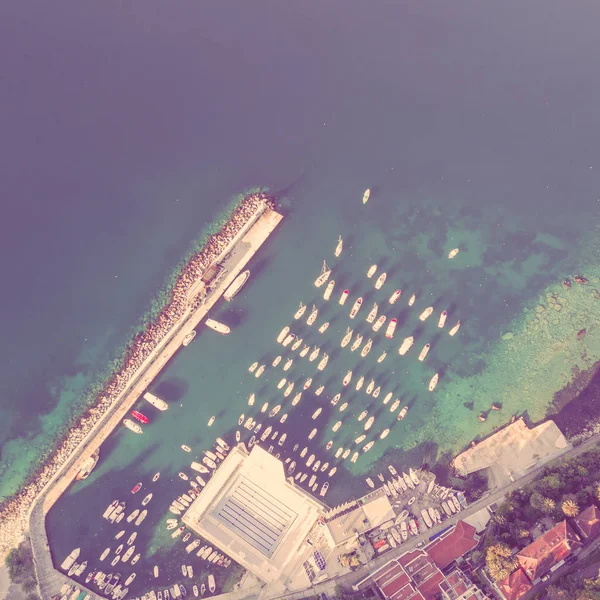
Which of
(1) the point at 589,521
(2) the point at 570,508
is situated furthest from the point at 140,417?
(1) the point at 589,521

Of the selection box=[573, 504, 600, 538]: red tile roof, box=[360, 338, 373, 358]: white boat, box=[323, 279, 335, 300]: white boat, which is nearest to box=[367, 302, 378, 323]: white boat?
box=[360, 338, 373, 358]: white boat

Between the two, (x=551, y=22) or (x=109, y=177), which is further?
(x=551, y=22)

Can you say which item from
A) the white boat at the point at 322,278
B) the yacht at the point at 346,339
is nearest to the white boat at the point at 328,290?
the white boat at the point at 322,278

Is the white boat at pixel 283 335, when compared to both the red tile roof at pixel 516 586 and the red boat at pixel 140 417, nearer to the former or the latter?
the red boat at pixel 140 417

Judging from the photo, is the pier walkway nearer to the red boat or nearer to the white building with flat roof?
the red boat

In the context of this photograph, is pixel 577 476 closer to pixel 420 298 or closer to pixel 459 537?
pixel 459 537

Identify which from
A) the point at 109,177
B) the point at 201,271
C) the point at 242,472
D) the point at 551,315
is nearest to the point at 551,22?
the point at 551,315
